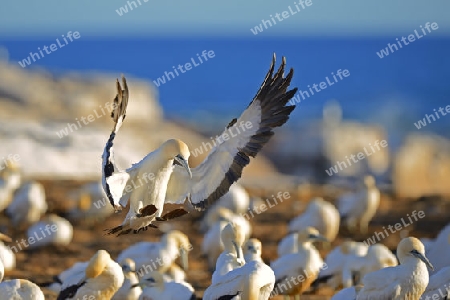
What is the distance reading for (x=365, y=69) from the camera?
102 metres

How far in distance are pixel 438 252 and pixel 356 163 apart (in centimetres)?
1643

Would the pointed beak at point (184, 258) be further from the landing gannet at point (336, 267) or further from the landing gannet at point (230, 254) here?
the landing gannet at point (230, 254)

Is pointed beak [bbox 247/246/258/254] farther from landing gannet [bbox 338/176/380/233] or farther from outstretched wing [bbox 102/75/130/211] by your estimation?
landing gannet [bbox 338/176/380/233]

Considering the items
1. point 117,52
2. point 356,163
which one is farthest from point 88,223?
point 117,52

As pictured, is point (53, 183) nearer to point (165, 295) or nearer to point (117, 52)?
point (165, 295)

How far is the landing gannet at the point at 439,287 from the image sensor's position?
801cm

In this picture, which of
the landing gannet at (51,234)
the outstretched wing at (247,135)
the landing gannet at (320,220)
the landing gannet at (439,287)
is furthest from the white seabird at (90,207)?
the landing gannet at (439,287)

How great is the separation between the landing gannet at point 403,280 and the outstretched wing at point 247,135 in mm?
1392

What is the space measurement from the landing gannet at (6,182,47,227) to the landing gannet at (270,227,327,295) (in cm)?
568

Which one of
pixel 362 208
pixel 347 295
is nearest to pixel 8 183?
pixel 362 208

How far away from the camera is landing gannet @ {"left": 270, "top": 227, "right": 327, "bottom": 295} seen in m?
10.2

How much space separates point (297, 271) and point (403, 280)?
97.6 inches

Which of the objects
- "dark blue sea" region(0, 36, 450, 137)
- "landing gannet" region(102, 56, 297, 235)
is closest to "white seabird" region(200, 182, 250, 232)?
"landing gannet" region(102, 56, 297, 235)

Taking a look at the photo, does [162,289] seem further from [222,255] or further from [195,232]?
[195,232]
